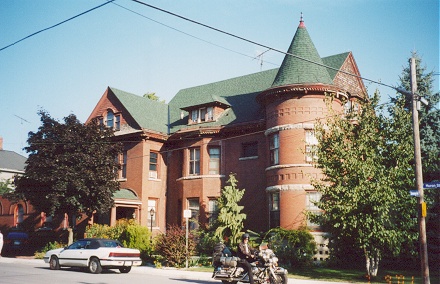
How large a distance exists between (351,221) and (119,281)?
878 cm

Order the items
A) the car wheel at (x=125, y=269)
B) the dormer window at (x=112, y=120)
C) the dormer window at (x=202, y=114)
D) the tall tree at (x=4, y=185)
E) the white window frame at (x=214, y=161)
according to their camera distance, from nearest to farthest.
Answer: the car wheel at (x=125, y=269) → the white window frame at (x=214, y=161) → the dormer window at (x=202, y=114) → the dormer window at (x=112, y=120) → the tall tree at (x=4, y=185)

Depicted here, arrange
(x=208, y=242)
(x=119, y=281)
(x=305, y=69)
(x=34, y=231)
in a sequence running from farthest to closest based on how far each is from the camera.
Answer: 1. (x=34, y=231)
2. (x=305, y=69)
3. (x=208, y=242)
4. (x=119, y=281)

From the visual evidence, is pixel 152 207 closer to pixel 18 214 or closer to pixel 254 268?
pixel 18 214

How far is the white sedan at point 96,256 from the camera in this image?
17.4 m

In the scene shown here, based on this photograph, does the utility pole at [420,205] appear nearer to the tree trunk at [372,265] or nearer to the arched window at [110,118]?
the tree trunk at [372,265]

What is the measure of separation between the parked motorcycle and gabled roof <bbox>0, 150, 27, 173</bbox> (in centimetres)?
5147

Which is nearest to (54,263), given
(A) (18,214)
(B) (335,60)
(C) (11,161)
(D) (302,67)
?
(D) (302,67)

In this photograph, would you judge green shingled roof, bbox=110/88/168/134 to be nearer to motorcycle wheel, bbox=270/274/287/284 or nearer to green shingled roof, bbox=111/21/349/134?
green shingled roof, bbox=111/21/349/134

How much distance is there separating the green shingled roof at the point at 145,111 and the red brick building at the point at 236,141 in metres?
0.11

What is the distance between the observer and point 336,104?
85.1 feet

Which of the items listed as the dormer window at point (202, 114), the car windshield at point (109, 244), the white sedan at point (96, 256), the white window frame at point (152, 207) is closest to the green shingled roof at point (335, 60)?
the dormer window at point (202, 114)

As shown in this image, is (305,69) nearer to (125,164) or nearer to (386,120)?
(386,120)

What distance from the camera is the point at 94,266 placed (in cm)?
1769

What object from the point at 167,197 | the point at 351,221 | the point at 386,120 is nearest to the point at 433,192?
the point at 386,120
